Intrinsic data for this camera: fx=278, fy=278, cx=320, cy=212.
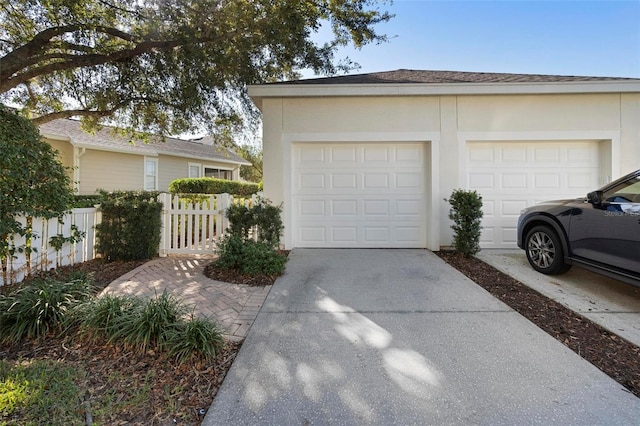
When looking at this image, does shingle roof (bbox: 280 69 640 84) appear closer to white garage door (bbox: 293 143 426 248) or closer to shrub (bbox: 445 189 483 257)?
white garage door (bbox: 293 143 426 248)

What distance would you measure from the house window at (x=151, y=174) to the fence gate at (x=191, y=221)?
831 centimetres

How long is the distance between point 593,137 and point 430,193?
141 inches

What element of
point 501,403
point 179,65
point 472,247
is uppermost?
point 179,65

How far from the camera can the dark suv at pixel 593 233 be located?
3361 millimetres

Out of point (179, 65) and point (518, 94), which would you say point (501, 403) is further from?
point (179, 65)

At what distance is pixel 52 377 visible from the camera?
6.80ft

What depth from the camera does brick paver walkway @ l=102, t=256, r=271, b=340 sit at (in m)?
3.13

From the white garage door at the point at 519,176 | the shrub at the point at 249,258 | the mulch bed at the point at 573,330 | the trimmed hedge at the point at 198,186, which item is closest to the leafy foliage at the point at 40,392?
the shrub at the point at 249,258

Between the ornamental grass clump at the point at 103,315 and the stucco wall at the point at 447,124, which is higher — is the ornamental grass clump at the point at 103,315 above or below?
below

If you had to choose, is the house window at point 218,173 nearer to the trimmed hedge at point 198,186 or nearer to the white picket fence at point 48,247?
the trimmed hedge at point 198,186

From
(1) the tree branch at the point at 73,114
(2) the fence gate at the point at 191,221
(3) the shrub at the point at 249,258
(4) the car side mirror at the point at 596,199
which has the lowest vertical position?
(3) the shrub at the point at 249,258

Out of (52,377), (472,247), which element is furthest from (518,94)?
(52,377)

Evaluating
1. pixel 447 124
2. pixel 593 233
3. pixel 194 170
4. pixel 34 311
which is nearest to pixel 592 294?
pixel 593 233

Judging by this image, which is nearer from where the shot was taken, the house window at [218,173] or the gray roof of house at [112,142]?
the gray roof of house at [112,142]
